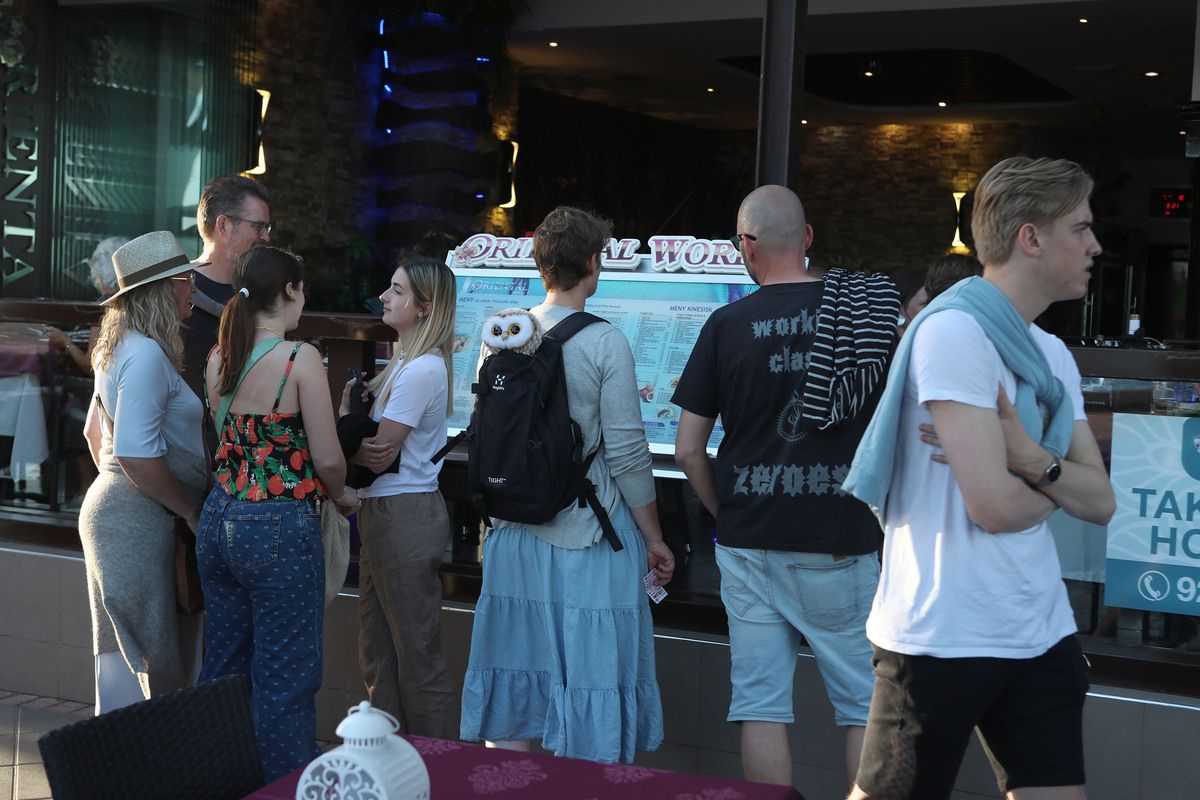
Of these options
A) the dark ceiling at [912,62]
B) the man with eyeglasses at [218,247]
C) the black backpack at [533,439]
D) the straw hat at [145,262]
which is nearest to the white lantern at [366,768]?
the black backpack at [533,439]

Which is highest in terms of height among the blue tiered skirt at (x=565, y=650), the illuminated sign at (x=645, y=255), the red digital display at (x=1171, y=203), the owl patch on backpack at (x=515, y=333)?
the red digital display at (x=1171, y=203)

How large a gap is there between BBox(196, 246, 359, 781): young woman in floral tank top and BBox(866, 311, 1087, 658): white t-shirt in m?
1.55

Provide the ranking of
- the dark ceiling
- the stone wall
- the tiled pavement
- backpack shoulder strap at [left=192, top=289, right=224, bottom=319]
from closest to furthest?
1. backpack shoulder strap at [left=192, top=289, right=224, bottom=319]
2. the tiled pavement
3. the dark ceiling
4. the stone wall

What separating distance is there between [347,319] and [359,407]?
0.47 meters

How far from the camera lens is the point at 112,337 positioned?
3.33 m

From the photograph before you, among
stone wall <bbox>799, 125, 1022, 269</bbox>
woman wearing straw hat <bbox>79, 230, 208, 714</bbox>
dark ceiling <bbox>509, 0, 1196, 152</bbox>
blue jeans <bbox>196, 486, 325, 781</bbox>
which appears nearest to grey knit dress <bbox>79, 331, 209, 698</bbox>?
woman wearing straw hat <bbox>79, 230, 208, 714</bbox>

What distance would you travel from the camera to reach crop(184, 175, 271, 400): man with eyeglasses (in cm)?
369

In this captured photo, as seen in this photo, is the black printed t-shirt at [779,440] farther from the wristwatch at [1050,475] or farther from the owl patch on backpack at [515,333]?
the wristwatch at [1050,475]

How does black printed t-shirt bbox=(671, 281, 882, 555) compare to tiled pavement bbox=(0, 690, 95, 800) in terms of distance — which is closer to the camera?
black printed t-shirt bbox=(671, 281, 882, 555)

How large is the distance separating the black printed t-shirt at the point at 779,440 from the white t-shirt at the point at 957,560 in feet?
2.69

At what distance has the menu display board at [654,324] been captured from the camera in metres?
3.93

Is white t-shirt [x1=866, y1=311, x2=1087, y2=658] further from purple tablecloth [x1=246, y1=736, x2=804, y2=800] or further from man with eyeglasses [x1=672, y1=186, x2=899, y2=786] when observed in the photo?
man with eyeglasses [x1=672, y1=186, x2=899, y2=786]

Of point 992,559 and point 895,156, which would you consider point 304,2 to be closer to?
point 895,156

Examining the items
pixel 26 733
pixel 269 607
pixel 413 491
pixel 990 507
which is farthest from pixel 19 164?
pixel 990 507
